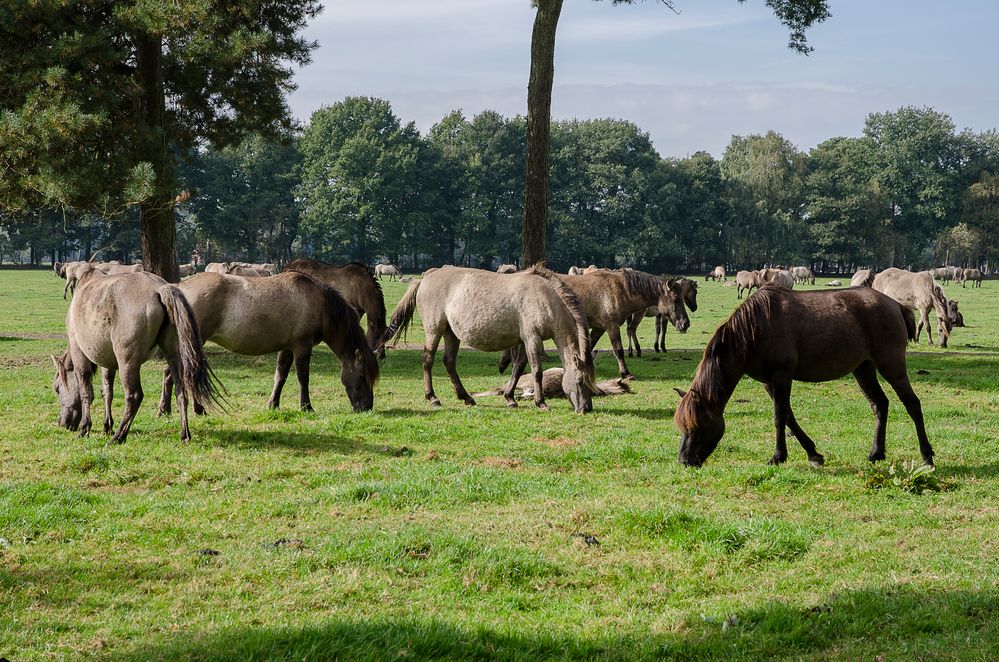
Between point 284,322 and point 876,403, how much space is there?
756 centimetres

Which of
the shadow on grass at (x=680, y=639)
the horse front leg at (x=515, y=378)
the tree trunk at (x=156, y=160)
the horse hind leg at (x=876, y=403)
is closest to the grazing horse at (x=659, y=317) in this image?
the horse front leg at (x=515, y=378)

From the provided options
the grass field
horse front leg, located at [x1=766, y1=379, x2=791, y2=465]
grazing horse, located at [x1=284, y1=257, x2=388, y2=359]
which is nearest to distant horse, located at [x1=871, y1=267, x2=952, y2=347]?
the grass field

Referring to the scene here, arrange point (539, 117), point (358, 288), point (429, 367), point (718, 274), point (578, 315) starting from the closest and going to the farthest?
1. point (578, 315)
2. point (429, 367)
3. point (358, 288)
4. point (539, 117)
5. point (718, 274)

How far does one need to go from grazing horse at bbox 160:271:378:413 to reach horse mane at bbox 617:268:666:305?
7566 mm

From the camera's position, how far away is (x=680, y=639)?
16.0ft

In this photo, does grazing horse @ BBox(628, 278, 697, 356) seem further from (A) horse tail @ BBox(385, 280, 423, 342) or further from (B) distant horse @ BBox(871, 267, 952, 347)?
(A) horse tail @ BBox(385, 280, 423, 342)

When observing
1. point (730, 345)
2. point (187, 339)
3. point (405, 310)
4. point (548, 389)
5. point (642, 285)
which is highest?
point (642, 285)

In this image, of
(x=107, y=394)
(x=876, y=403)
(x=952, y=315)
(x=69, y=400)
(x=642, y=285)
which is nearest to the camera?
(x=876, y=403)

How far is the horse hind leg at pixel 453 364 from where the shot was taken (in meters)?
13.8

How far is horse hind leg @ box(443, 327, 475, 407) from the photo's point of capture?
13.8m

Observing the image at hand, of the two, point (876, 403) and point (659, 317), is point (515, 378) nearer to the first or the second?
point (876, 403)

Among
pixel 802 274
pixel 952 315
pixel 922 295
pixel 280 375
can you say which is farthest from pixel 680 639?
pixel 802 274

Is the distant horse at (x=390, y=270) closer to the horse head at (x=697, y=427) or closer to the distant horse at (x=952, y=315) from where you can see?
the distant horse at (x=952, y=315)

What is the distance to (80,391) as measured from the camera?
10586 millimetres
